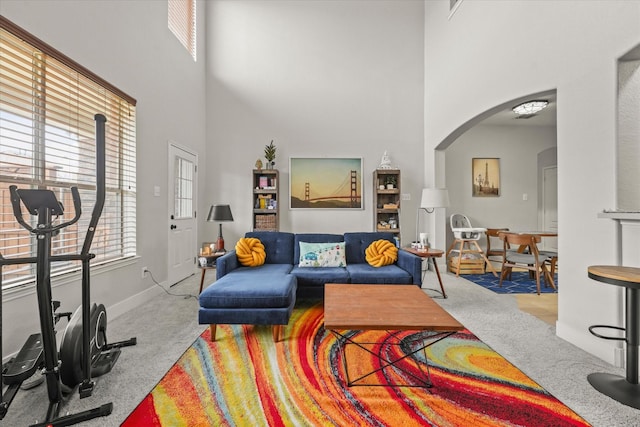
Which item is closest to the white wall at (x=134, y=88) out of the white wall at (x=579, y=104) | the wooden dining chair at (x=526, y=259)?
the white wall at (x=579, y=104)

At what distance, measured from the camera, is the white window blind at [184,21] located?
13.7 feet

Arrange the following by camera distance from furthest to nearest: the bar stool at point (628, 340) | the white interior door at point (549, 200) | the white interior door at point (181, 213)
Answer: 1. the white interior door at point (549, 200)
2. the white interior door at point (181, 213)
3. the bar stool at point (628, 340)

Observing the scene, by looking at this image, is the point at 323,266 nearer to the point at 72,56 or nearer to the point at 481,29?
the point at 72,56

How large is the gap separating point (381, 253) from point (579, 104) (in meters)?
2.21

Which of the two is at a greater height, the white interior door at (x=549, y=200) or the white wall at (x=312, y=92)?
the white wall at (x=312, y=92)

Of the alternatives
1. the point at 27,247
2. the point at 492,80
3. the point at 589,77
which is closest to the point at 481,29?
the point at 492,80

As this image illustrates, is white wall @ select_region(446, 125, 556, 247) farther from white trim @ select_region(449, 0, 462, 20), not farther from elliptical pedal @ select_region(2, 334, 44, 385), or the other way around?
elliptical pedal @ select_region(2, 334, 44, 385)

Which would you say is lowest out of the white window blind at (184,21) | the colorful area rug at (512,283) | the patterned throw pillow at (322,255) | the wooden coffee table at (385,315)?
the colorful area rug at (512,283)

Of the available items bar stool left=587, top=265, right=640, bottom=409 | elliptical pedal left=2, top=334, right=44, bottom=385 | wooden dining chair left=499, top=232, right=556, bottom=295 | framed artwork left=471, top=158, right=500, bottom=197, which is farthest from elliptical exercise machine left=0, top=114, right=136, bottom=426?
framed artwork left=471, top=158, right=500, bottom=197

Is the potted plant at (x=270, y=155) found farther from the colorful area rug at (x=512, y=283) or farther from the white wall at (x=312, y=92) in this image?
the colorful area rug at (x=512, y=283)

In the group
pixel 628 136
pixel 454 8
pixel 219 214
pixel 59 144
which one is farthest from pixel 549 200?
pixel 59 144

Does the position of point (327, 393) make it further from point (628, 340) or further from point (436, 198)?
point (436, 198)

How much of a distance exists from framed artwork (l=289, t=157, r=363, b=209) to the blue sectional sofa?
5.49ft

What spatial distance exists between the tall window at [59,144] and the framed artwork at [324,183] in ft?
8.57
